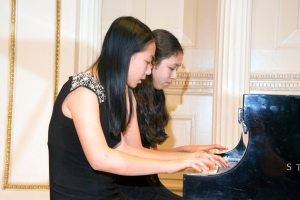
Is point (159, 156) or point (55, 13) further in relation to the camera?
point (55, 13)

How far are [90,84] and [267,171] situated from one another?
59cm

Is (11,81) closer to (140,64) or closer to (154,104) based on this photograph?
(154,104)

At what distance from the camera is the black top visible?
4.75 feet

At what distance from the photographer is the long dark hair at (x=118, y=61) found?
1.44 meters

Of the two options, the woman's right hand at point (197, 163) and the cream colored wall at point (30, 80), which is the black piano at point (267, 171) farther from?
the cream colored wall at point (30, 80)

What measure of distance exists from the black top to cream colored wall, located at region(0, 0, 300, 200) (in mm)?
1119

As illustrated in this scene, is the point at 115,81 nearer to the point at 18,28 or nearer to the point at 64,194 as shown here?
the point at 64,194

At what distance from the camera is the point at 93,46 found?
8.84 feet

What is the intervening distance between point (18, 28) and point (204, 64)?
1.14 meters

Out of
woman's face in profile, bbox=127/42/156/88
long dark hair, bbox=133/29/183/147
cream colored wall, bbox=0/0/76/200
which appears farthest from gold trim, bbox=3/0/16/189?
woman's face in profile, bbox=127/42/156/88

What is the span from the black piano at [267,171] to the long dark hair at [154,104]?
78cm

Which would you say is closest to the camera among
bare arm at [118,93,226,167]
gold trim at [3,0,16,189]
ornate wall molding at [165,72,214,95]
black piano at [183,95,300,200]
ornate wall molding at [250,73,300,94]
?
black piano at [183,95,300,200]

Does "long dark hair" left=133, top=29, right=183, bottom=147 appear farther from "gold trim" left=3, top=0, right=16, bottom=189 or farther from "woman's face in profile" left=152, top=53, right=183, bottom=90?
"gold trim" left=3, top=0, right=16, bottom=189

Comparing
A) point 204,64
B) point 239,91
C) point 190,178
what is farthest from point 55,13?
point 190,178
